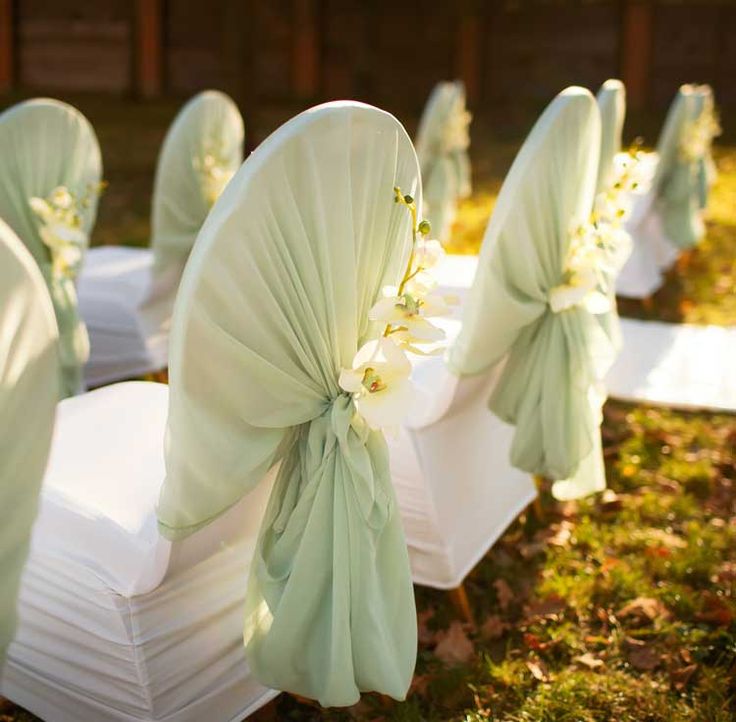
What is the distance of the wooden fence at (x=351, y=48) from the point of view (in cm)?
1129

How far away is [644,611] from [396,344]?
1.27m

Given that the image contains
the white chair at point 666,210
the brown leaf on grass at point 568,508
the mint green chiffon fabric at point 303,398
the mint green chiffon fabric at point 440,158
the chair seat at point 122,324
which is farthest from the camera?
the mint green chiffon fabric at point 440,158

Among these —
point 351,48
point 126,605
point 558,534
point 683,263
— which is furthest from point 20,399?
point 351,48

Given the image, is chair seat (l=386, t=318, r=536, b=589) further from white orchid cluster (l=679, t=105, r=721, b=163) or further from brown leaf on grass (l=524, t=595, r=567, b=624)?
white orchid cluster (l=679, t=105, r=721, b=163)

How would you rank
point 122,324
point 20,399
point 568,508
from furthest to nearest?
point 122,324 < point 568,508 < point 20,399

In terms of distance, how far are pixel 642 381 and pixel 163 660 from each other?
9.90 feet

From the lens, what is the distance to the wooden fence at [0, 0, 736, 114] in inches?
444

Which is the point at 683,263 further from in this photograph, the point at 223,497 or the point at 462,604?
the point at 223,497

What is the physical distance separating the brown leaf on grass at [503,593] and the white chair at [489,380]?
0.31ft

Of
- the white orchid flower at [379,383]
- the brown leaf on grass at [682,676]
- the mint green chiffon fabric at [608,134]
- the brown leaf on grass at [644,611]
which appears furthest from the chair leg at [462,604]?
the mint green chiffon fabric at [608,134]

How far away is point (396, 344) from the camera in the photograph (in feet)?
5.93

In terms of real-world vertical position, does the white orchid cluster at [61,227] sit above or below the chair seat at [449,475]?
above

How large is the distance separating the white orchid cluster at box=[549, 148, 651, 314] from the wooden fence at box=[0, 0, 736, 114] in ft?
29.6

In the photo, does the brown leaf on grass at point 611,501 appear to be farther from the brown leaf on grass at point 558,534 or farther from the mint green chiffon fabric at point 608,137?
the mint green chiffon fabric at point 608,137
